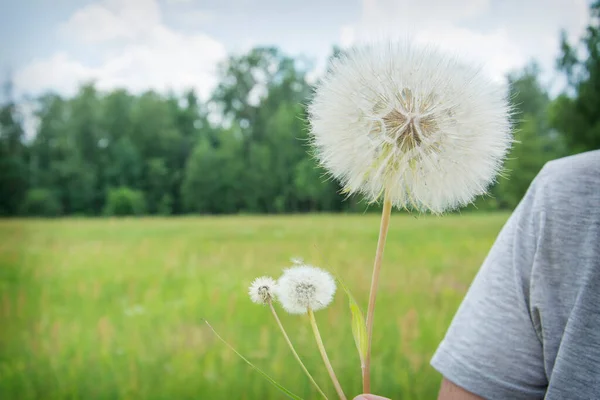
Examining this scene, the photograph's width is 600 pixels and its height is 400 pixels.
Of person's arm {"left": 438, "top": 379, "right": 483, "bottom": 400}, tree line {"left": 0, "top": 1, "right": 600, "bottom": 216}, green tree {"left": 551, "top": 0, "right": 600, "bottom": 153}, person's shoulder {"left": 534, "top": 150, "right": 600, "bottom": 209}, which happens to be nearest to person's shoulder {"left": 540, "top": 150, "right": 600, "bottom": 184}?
person's shoulder {"left": 534, "top": 150, "right": 600, "bottom": 209}

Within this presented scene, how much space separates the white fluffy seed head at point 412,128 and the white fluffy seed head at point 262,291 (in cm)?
7

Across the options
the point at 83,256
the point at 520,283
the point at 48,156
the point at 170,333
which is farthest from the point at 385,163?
the point at 48,156

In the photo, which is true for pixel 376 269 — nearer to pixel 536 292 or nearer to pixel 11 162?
pixel 536 292

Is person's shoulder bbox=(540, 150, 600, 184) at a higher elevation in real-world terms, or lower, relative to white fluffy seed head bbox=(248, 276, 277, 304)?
higher

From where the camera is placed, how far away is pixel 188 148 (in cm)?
342

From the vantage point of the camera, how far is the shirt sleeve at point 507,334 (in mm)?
542

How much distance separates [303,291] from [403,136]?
0.35 feet

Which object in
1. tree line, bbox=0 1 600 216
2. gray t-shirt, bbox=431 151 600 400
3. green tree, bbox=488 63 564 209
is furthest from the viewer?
A: green tree, bbox=488 63 564 209

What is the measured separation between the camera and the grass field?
1.51 m

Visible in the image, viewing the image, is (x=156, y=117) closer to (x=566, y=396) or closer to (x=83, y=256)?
(x=83, y=256)

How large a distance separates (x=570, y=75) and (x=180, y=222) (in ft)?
9.00

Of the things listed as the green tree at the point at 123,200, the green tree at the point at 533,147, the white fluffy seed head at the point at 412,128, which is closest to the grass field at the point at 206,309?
the green tree at the point at 533,147

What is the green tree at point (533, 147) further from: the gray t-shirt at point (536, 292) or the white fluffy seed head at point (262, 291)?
the white fluffy seed head at point (262, 291)

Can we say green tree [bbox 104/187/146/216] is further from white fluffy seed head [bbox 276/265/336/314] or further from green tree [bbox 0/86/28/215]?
white fluffy seed head [bbox 276/265/336/314]
